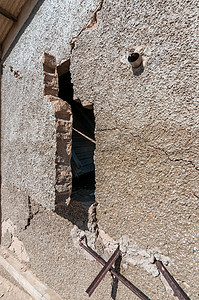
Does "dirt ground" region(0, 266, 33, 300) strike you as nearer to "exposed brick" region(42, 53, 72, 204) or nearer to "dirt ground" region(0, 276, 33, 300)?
"dirt ground" region(0, 276, 33, 300)

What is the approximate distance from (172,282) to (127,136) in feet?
3.08

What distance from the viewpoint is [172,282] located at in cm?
91

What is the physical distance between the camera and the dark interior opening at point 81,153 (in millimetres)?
1867

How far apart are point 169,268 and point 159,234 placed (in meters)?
0.21

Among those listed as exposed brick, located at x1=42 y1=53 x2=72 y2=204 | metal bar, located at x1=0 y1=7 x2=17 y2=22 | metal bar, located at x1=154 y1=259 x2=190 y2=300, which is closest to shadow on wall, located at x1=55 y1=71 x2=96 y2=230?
exposed brick, located at x1=42 y1=53 x2=72 y2=204

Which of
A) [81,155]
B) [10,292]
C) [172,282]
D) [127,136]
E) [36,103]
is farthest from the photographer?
[81,155]

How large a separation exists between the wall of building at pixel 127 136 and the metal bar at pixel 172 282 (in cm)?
4

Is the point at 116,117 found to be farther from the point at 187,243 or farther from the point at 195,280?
the point at 195,280

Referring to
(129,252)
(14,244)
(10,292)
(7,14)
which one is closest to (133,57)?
(129,252)

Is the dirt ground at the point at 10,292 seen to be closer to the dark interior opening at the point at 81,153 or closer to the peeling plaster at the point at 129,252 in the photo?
the peeling plaster at the point at 129,252

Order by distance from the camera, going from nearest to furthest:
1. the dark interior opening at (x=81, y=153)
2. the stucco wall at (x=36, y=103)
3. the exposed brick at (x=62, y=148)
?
the exposed brick at (x=62, y=148), the stucco wall at (x=36, y=103), the dark interior opening at (x=81, y=153)

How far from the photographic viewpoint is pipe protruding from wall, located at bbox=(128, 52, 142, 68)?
3.16ft

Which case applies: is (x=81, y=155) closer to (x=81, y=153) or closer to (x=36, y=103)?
(x=81, y=153)

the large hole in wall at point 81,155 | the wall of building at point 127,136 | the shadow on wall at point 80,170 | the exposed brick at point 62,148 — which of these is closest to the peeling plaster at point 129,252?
the wall of building at point 127,136
